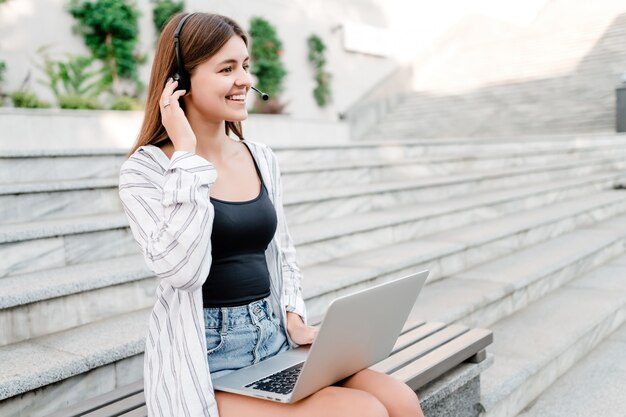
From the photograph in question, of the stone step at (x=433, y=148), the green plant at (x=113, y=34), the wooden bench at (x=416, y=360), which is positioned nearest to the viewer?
the wooden bench at (x=416, y=360)

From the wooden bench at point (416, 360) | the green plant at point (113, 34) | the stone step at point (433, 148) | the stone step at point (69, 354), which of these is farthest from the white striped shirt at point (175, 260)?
the green plant at point (113, 34)

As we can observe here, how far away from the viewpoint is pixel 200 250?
1.49 meters

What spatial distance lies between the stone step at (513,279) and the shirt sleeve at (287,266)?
133cm

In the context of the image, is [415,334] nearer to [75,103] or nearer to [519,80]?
[75,103]

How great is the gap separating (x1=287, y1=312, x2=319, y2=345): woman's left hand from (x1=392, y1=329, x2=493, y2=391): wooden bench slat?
0.33 meters

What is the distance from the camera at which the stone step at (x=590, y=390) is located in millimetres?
2803

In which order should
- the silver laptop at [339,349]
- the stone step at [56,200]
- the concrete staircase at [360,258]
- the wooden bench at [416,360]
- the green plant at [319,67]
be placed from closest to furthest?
the silver laptop at [339,349] < the wooden bench at [416,360] < the concrete staircase at [360,258] < the stone step at [56,200] < the green plant at [319,67]

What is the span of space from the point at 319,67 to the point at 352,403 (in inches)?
509

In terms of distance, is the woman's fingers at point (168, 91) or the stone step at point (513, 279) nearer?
the woman's fingers at point (168, 91)

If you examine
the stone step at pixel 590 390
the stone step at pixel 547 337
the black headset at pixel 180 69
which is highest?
the black headset at pixel 180 69

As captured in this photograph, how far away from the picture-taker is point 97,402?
1766 mm

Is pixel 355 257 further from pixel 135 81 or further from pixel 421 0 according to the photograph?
pixel 421 0

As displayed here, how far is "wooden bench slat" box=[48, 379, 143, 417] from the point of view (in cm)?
168

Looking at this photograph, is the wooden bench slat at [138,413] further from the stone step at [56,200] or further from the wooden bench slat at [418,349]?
the stone step at [56,200]
